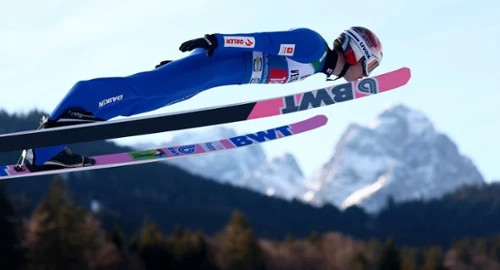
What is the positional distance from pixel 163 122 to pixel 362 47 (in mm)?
2289

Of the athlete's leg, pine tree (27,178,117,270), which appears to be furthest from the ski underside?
pine tree (27,178,117,270)

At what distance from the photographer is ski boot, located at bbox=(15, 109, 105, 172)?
6.05 meters

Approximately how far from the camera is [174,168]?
145 m

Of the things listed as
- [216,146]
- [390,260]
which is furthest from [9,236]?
[216,146]

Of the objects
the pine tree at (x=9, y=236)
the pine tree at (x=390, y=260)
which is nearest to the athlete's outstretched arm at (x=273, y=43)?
the pine tree at (x=9, y=236)

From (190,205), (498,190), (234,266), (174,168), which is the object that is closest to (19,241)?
(234,266)

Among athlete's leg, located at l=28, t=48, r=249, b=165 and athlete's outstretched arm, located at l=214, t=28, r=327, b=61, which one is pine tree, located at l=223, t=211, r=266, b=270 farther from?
athlete's leg, located at l=28, t=48, r=249, b=165

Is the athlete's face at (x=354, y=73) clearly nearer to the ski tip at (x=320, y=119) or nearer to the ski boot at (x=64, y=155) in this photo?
the ski tip at (x=320, y=119)

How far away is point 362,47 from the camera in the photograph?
24.4ft

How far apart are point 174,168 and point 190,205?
13.0m

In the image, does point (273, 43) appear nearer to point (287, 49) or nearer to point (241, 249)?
point (287, 49)

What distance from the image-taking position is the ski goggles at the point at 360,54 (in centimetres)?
743

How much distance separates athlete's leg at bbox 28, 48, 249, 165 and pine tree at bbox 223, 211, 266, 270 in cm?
5281

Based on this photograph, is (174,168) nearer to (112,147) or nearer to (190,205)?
(190,205)
